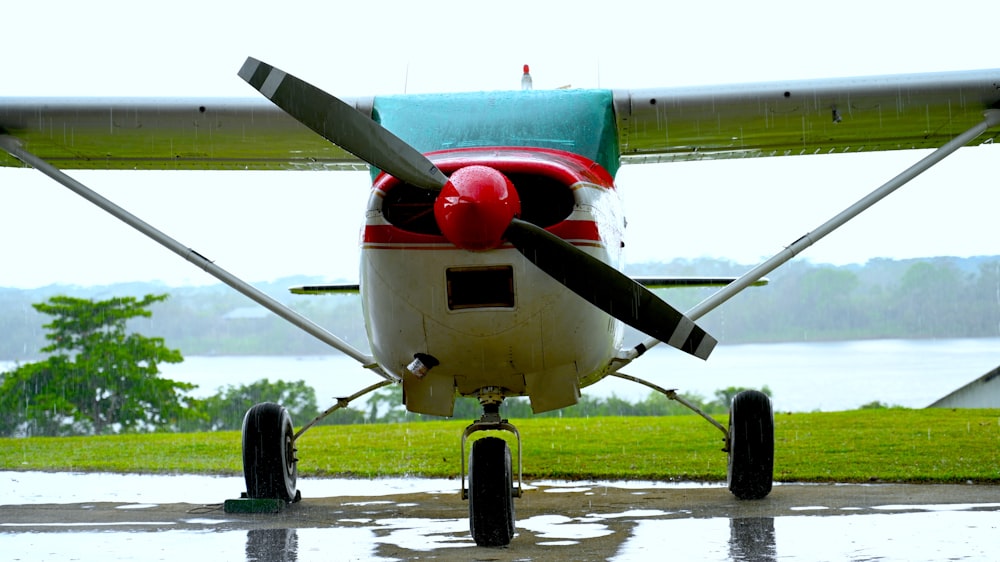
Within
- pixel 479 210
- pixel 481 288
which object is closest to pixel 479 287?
pixel 481 288

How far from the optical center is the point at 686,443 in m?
12.1

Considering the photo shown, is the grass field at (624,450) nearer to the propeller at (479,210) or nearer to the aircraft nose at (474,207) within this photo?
the propeller at (479,210)

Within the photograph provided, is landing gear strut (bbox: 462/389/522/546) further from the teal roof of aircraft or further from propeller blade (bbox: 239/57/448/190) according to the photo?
propeller blade (bbox: 239/57/448/190)

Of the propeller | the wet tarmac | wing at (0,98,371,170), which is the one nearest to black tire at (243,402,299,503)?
the wet tarmac

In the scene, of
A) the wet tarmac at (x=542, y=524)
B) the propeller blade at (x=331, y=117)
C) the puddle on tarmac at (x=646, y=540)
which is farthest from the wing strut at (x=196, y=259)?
the propeller blade at (x=331, y=117)

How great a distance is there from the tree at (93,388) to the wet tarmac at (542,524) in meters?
17.6

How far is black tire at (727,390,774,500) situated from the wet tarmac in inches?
6.9

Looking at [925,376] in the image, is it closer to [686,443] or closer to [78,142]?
[686,443]

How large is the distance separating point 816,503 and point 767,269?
1.66 m

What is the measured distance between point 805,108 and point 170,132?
13.7 feet

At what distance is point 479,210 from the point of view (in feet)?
15.1

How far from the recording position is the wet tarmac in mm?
5391

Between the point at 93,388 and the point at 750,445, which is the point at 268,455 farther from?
the point at 93,388

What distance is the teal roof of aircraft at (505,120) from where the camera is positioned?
576 cm
